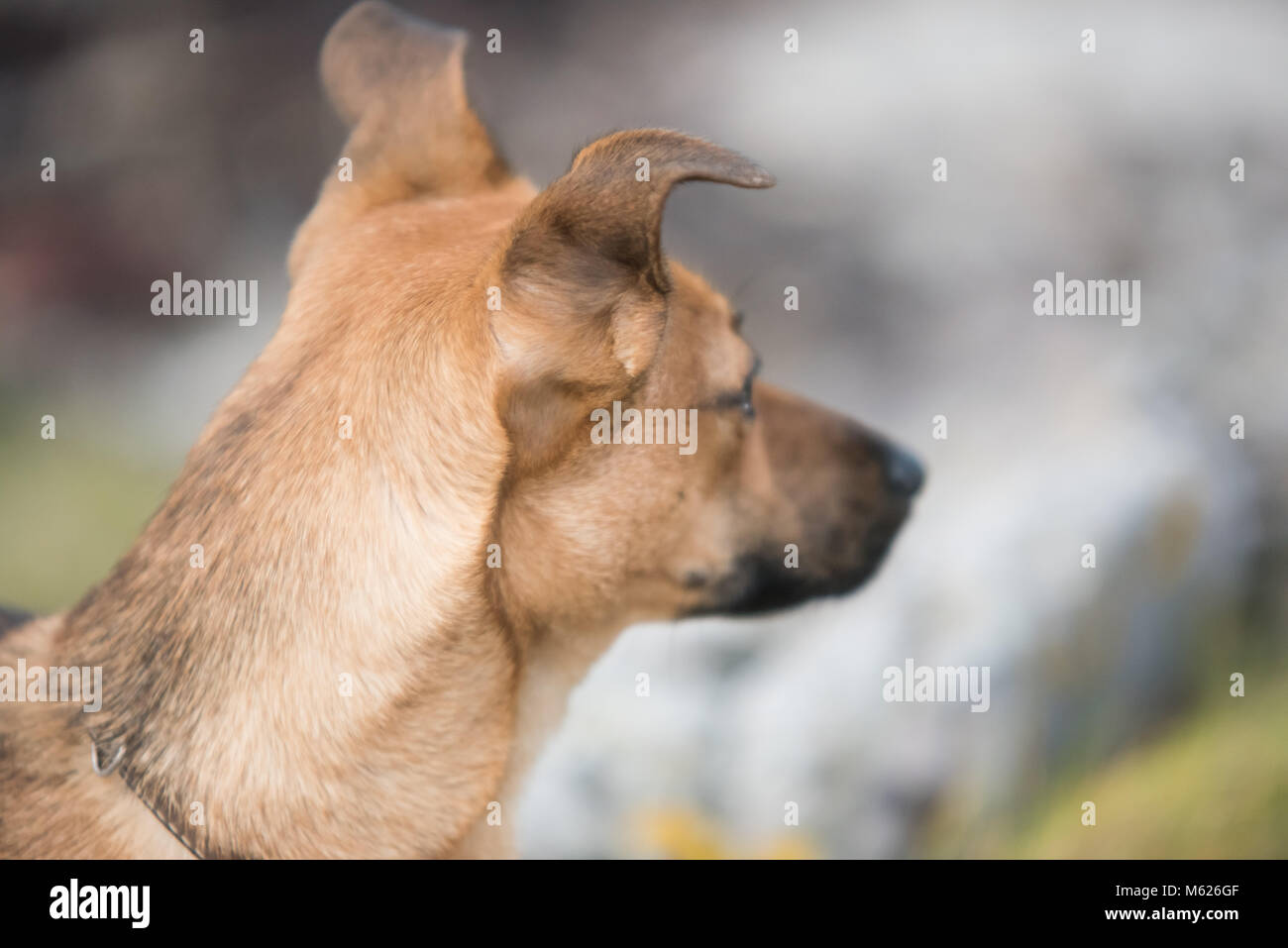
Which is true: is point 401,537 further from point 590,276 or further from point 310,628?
point 590,276

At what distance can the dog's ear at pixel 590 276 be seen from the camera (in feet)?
4.43

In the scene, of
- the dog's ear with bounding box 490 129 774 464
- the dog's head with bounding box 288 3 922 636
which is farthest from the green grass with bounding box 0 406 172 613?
the dog's ear with bounding box 490 129 774 464

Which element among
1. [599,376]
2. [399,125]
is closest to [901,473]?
[599,376]

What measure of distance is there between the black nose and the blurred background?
3.30 feet

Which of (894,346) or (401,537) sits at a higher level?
(894,346)

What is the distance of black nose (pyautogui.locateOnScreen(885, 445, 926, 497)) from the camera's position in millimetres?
2234

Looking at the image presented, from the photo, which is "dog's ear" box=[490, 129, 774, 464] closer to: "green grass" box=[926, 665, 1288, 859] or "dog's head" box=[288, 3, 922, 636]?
"dog's head" box=[288, 3, 922, 636]

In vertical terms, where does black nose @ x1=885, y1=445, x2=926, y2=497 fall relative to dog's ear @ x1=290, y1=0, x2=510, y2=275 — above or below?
below

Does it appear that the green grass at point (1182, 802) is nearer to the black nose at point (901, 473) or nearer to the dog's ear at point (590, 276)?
the black nose at point (901, 473)

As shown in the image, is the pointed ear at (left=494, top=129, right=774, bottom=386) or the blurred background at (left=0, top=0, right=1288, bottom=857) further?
the blurred background at (left=0, top=0, right=1288, bottom=857)

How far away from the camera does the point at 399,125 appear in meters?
2.05

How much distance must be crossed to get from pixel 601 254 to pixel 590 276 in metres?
0.04
